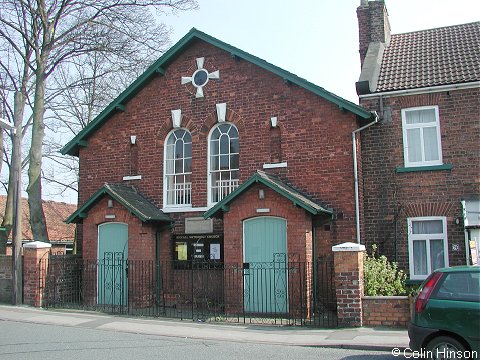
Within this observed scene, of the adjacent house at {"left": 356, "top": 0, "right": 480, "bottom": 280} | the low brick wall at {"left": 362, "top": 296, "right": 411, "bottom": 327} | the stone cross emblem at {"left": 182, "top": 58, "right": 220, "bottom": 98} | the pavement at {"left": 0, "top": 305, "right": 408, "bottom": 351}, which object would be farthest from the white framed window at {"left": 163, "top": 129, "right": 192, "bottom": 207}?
the low brick wall at {"left": 362, "top": 296, "right": 411, "bottom": 327}

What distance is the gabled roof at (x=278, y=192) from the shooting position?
44.6ft

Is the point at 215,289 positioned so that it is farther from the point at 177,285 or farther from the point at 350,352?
the point at 350,352

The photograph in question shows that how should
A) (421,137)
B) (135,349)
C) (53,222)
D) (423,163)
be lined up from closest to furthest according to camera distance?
(135,349), (423,163), (421,137), (53,222)

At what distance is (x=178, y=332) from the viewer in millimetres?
11727

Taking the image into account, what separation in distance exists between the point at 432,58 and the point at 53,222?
3012 centimetres

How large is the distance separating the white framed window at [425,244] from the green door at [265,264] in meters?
3.79

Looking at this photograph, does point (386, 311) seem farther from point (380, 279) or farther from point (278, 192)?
point (278, 192)

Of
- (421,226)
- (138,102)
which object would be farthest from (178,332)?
(138,102)

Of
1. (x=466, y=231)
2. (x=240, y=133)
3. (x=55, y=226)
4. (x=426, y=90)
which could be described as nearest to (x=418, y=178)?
(x=466, y=231)

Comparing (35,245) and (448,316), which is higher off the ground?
(35,245)

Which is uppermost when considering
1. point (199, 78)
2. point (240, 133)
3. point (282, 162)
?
point (199, 78)

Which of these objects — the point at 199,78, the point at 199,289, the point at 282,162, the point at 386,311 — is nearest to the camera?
the point at 386,311

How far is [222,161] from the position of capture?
16797mm

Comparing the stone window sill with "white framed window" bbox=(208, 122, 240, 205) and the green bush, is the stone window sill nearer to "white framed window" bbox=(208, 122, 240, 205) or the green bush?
the green bush
